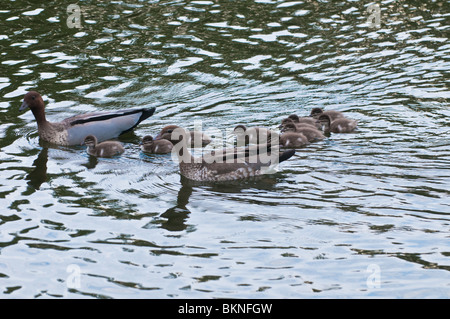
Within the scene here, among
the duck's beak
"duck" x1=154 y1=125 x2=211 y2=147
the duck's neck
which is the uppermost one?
the duck's beak

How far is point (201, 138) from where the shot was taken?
35.3ft

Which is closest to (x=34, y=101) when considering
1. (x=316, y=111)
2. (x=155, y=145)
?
(x=155, y=145)

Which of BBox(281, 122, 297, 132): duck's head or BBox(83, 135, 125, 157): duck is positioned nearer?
BBox(83, 135, 125, 157): duck

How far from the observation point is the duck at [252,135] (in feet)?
35.0

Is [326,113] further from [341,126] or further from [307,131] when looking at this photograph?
[307,131]

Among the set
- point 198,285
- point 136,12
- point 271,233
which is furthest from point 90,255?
point 136,12

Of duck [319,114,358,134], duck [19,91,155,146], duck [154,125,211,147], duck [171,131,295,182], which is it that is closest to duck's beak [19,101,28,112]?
duck [19,91,155,146]

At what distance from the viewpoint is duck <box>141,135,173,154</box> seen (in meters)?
10.3

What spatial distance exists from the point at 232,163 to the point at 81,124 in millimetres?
2657

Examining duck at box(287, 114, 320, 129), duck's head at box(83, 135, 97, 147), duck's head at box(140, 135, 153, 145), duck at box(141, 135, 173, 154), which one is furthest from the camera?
duck at box(287, 114, 320, 129)

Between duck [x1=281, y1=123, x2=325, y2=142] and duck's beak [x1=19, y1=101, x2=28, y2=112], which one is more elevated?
duck's beak [x1=19, y1=101, x2=28, y2=112]

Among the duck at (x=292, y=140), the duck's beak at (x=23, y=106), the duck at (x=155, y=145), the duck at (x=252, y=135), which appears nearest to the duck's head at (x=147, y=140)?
the duck at (x=155, y=145)

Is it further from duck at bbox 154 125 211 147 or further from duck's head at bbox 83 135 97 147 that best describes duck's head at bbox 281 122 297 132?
duck's head at bbox 83 135 97 147
